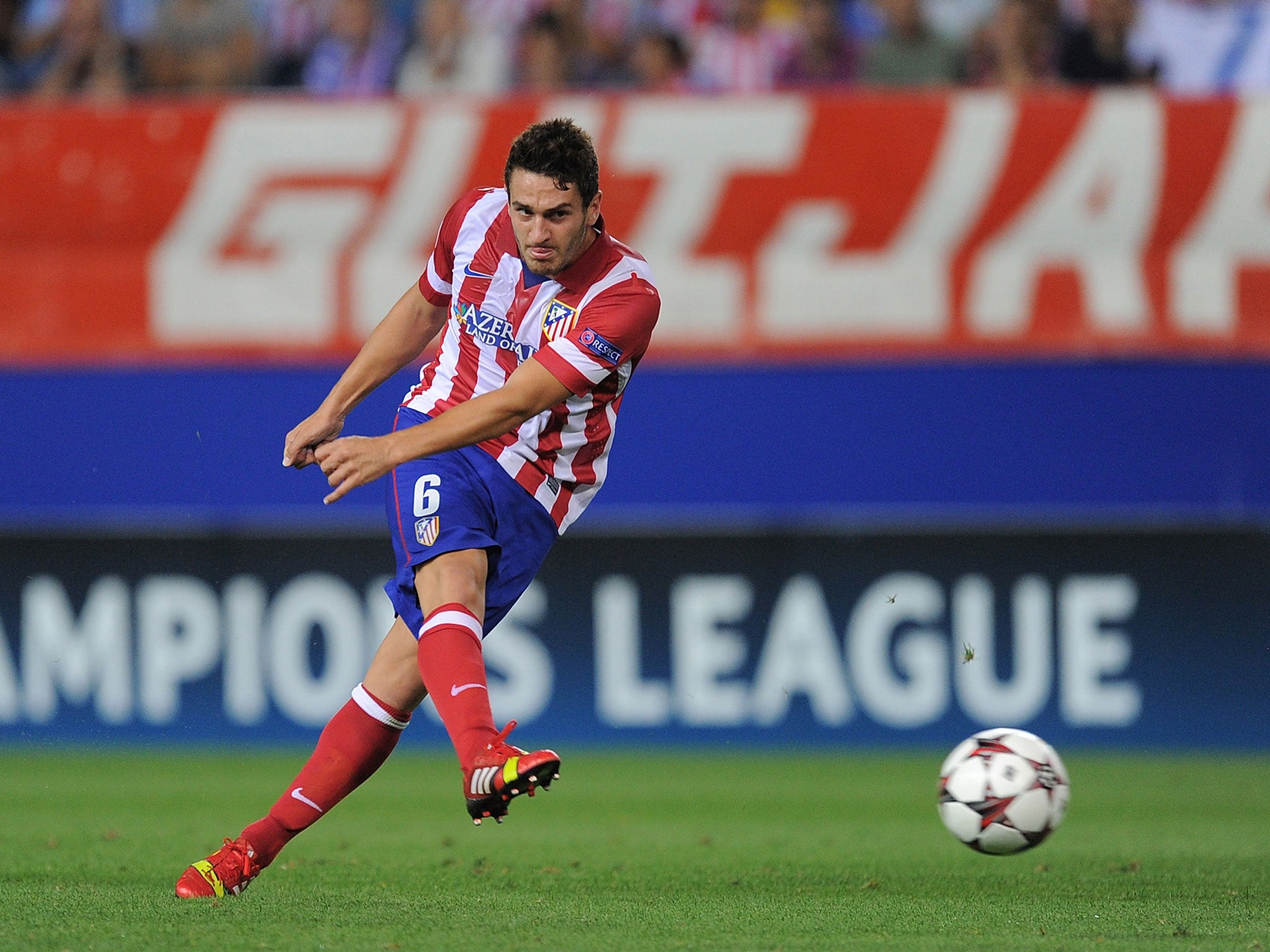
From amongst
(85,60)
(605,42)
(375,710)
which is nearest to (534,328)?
(375,710)

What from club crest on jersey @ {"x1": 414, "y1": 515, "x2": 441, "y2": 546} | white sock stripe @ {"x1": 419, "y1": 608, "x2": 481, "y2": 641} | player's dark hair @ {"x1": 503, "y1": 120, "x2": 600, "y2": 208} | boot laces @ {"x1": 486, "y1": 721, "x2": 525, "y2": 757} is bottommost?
boot laces @ {"x1": 486, "y1": 721, "x2": 525, "y2": 757}

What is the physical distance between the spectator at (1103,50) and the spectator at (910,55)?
623 millimetres

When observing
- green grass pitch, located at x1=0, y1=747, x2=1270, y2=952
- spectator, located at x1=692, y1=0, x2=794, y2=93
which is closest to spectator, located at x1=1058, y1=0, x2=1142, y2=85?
spectator, located at x1=692, y1=0, x2=794, y2=93

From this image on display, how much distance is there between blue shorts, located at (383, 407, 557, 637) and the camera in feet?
14.4

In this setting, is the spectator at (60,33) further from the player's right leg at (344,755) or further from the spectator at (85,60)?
the player's right leg at (344,755)

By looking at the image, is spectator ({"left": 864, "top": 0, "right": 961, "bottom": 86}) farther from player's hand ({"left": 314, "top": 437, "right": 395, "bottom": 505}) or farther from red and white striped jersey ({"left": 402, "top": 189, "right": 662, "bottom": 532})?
player's hand ({"left": 314, "top": 437, "right": 395, "bottom": 505})

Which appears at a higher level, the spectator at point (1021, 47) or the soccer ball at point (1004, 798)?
the spectator at point (1021, 47)

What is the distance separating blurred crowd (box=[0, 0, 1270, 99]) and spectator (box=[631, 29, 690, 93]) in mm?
11

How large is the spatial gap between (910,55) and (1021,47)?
1.95ft

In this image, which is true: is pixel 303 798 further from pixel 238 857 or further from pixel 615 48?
pixel 615 48

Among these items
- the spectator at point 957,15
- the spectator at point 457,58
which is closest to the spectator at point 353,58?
the spectator at point 457,58

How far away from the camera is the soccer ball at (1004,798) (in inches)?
191

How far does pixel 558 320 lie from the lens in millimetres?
4441

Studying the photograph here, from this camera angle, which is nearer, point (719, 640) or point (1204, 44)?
point (719, 640)
